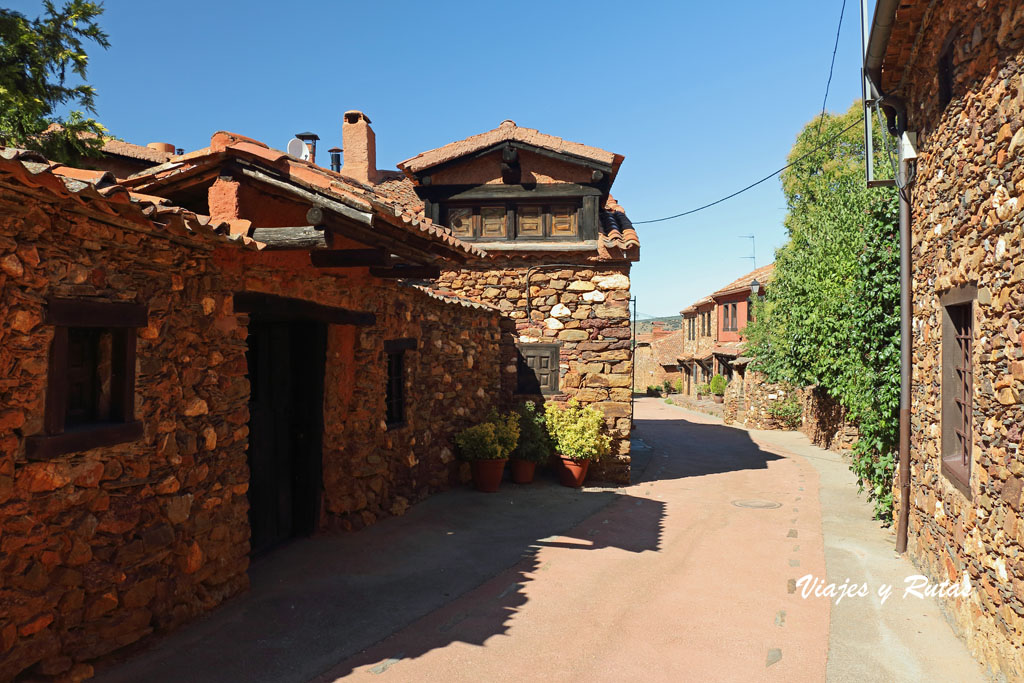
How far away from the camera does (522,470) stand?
1055 centimetres

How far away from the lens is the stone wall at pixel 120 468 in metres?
3.57

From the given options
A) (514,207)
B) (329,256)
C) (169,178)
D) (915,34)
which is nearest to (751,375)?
(514,207)

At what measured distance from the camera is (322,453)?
699cm

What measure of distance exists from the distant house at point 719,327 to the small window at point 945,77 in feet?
58.5

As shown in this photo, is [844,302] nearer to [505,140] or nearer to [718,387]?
[505,140]

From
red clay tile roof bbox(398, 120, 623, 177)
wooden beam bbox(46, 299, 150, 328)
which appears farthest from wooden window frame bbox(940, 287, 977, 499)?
red clay tile roof bbox(398, 120, 623, 177)

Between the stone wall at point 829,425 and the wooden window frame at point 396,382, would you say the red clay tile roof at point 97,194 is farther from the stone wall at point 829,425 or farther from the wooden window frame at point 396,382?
the stone wall at point 829,425

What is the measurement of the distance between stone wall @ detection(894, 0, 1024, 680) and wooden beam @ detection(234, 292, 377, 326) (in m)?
Answer: 5.34

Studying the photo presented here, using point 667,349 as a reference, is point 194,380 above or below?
below

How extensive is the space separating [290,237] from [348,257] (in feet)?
2.87

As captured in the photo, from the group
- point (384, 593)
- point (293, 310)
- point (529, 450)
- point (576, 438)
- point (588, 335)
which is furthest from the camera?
point (588, 335)

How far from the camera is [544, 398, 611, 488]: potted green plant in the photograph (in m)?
10.4

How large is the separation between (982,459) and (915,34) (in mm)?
3853

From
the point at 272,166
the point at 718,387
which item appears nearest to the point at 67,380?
the point at 272,166
